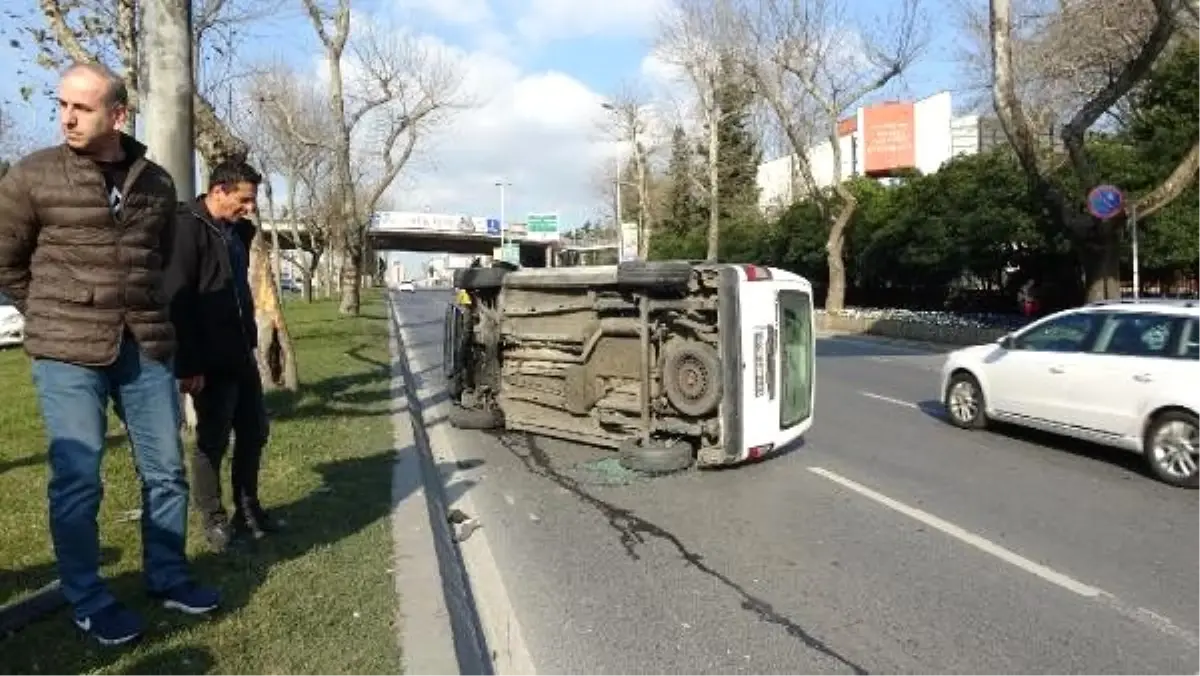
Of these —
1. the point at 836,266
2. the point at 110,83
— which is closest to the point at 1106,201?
the point at 836,266

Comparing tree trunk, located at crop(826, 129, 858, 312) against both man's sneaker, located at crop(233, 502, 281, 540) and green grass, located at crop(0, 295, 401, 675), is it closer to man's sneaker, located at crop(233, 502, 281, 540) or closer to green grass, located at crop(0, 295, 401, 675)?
green grass, located at crop(0, 295, 401, 675)

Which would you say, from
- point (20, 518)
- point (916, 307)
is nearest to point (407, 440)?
point (20, 518)

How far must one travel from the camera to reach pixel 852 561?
6.23 m

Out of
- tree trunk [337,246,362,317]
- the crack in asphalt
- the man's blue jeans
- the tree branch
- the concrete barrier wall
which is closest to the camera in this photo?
the man's blue jeans

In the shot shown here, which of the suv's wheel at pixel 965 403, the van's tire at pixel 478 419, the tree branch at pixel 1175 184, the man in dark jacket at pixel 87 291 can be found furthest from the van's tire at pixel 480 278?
the tree branch at pixel 1175 184

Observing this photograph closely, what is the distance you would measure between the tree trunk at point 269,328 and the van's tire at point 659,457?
17.6 feet

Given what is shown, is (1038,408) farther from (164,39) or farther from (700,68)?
(700,68)

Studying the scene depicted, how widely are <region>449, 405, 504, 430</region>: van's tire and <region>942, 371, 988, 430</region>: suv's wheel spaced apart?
4.96 metres

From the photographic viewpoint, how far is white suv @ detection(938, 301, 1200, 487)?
8539 mm

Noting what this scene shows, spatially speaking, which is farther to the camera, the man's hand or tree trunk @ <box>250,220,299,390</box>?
tree trunk @ <box>250,220,299,390</box>

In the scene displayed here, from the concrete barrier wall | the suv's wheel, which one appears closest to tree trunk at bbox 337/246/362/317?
the concrete barrier wall

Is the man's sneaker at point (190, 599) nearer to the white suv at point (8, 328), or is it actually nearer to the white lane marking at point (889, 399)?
the white lane marking at point (889, 399)

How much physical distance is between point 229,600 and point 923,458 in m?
6.64

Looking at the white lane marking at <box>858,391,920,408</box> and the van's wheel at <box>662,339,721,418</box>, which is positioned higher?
the van's wheel at <box>662,339,721,418</box>
